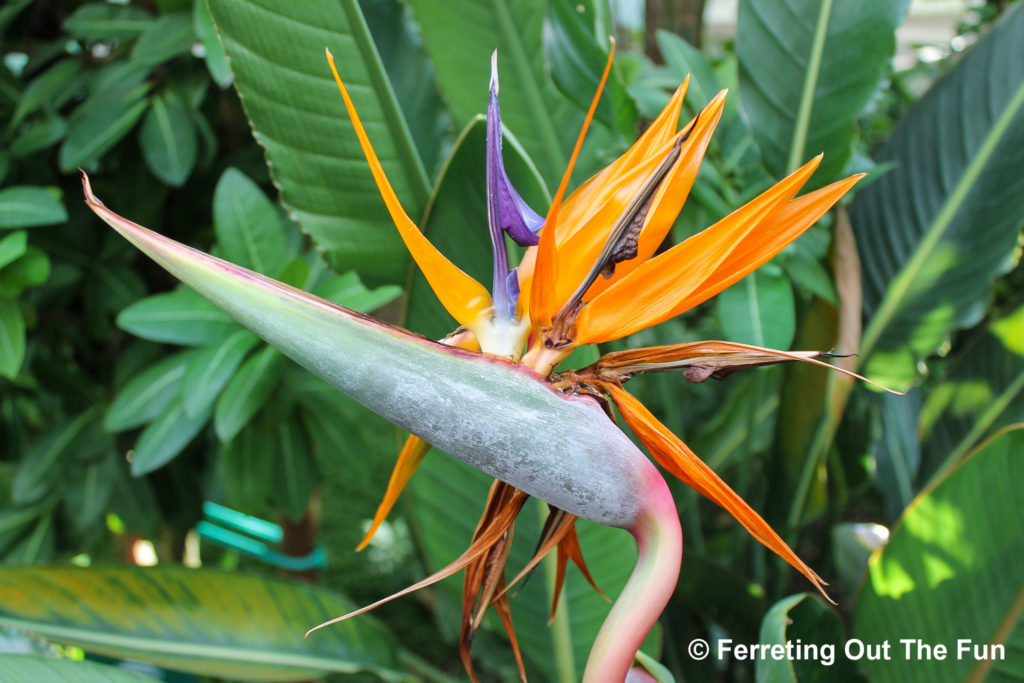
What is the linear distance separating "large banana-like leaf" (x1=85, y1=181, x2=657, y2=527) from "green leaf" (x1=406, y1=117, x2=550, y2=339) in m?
0.23

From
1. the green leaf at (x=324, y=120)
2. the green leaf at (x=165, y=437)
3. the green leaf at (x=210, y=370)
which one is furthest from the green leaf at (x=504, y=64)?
the green leaf at (x=165, y=437)

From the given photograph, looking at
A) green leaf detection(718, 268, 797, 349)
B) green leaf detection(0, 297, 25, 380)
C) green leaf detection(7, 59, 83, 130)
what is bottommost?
green leaf detection(0, 297, 25, 380)

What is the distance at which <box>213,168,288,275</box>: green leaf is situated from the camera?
2.62 ft

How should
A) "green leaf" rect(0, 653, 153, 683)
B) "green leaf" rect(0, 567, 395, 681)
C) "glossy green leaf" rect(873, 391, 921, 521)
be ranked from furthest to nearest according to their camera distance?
1. "glossy green leaf" rect(873, 391, 921, 521)
2. "green leaf" rect(0, 567, 395, 681)
3. "green leaf" rect(0, 653, 153, 683)

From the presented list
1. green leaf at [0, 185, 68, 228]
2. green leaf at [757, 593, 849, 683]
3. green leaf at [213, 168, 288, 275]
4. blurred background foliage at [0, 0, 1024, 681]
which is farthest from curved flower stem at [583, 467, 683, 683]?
Answer: green leaf at [0, 185, 68, 228]

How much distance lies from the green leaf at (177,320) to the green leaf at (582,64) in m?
0.45

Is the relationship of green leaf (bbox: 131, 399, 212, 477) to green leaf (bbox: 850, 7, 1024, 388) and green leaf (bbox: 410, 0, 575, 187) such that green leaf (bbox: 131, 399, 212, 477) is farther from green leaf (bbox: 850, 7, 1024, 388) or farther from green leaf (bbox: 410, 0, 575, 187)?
green leaf (bbox: 850, 7, 1024, 388)

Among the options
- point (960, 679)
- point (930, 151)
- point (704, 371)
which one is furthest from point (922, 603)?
point (930, 151)

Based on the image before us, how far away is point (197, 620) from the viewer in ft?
2.50

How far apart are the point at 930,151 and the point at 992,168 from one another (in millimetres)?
80

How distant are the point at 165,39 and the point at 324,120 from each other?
0.39m

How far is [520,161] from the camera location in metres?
0.51

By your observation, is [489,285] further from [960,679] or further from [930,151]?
[930,151]

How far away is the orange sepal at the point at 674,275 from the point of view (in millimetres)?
319
